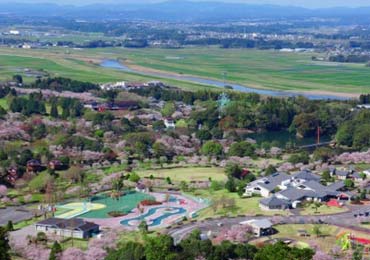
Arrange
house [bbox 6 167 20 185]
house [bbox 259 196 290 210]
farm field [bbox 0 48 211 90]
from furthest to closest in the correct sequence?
farm field [bbox 0 48 211 90] < house [bbox 6 167 20 185] < house [bbox 259 196 290 210]

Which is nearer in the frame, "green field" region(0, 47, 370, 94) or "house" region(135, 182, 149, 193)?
"house" region(135, 182, 149, 193)

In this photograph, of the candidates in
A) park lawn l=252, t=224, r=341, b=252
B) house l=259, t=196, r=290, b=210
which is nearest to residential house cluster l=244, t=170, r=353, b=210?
house l=259, t=196, r=290, b=210

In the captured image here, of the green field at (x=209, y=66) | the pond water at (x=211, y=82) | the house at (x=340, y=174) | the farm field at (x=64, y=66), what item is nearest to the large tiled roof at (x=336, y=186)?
the house at (x=340, y=174)

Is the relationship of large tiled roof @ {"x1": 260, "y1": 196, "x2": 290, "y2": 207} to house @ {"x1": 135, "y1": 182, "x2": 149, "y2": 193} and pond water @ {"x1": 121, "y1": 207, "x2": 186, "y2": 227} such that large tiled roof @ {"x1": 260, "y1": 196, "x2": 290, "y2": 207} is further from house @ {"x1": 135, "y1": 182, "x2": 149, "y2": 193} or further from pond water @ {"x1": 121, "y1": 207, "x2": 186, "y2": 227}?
house @ {"x1": 135, "y1": 182, "x2": 149, "y2": 193}

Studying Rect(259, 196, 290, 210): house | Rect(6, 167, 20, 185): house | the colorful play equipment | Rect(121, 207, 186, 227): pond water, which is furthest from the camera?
Rect(6, 167, 20, 185): house

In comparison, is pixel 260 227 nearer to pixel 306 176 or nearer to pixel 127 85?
pixel 306 176

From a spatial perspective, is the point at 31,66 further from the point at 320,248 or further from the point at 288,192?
the point at 320,248
